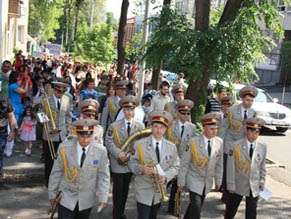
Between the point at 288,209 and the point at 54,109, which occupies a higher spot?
the point at 54,109

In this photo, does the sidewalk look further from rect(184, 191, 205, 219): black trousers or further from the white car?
the white car

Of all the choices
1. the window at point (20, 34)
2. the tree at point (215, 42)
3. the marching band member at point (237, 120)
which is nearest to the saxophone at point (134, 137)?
the marching band member at point (237, 120)

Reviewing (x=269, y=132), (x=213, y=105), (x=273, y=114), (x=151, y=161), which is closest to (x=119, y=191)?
(x=151, y=161)

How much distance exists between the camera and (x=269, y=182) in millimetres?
9234

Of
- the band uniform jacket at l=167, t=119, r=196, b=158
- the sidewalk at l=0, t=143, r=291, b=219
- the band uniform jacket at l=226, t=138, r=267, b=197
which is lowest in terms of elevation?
the sidewalk at l=0, t=143, r=291, b=219

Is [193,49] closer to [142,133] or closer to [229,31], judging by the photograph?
[229,31]

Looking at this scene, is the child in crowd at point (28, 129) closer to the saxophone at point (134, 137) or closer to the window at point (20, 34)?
the saxophone at point (134, 137)

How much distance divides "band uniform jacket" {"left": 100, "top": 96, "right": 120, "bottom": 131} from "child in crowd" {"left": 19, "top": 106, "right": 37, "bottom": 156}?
236cm

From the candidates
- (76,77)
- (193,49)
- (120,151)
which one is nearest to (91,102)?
(120,151)

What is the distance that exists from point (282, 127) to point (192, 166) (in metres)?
11.4

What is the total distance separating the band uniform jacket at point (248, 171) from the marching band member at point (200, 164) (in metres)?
0.35

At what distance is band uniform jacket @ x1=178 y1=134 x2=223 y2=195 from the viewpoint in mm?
5438

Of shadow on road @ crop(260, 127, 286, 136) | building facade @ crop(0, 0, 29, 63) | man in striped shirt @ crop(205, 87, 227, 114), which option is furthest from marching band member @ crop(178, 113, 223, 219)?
building facade @ crop(0, 0, 29, 63)

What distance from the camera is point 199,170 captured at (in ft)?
17.9
